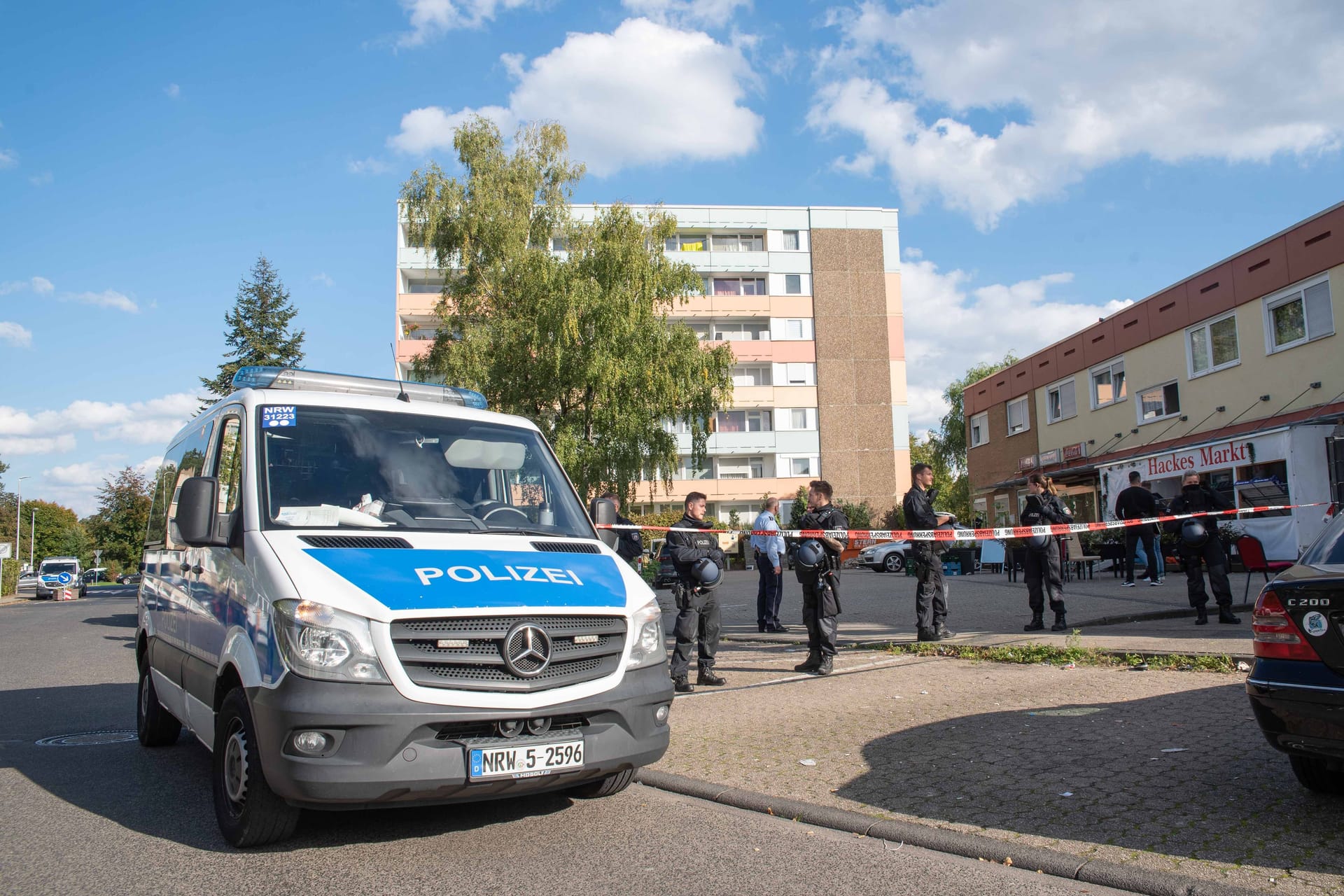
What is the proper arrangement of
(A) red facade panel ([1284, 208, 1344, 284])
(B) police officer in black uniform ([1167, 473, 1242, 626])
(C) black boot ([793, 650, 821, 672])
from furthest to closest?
1. (A) red facade panel ([1284, 208, 1344, 284])
2. (B) police officer in black uniform ([1167, 473, 1242, 626])
3. (C) black boot ([793, 650, 821, 672])

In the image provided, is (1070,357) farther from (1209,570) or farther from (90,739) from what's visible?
(90,739)

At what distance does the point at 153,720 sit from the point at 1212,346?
24.9 m

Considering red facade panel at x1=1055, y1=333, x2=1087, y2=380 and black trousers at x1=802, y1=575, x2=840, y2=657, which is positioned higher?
red facade panel at x1=1055, y1=333, x2=1087, y2=380

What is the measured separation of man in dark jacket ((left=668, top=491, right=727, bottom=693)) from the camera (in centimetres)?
864

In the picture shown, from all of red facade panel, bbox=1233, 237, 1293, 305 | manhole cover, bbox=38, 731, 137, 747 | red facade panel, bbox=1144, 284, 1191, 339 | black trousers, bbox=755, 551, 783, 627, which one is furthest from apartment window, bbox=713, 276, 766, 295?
manhole cover, bbox=38, 731, 137, 747

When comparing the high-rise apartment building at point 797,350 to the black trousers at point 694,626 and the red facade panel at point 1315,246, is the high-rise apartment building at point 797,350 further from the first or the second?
the black trousers at point 694,626

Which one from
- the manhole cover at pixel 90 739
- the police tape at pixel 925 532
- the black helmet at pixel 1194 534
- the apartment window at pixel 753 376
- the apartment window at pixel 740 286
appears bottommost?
the manhole cover at pixel 90 739

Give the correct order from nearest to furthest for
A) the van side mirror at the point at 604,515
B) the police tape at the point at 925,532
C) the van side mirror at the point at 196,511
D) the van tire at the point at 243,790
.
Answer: the van tire at the point at 243,790
the van side mirror at the point at 196,511
the van side mirror at the point at 604,515
the police tape at the point at 925,532

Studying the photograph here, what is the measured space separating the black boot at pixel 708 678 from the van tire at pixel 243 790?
16.6 feet

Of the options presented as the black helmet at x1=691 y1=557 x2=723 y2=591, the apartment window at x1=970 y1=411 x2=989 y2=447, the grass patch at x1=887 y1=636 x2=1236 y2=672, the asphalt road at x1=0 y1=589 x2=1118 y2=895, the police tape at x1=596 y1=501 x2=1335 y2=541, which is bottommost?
the asphalt road at x1=0 y1=589 x2=1118 y2=895

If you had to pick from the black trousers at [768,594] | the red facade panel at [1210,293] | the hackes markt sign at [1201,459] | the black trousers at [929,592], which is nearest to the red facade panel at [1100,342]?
the red facade panel at [1210,293]

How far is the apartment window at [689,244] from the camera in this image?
193 ft

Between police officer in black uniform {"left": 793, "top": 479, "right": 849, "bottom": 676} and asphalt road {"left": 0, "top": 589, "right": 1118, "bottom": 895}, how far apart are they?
11.9 ft

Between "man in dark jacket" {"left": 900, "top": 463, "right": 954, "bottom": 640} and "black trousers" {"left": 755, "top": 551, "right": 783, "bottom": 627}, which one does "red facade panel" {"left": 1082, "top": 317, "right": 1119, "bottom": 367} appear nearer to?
"black trousers" {"left": 755, "top": 551, "right": 783, "bottom": 627}
